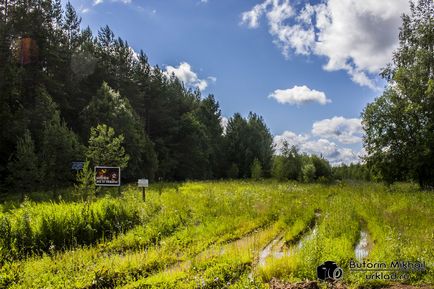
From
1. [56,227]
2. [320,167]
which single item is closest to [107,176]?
[56,227]

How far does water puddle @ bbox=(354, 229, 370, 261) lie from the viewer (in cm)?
867

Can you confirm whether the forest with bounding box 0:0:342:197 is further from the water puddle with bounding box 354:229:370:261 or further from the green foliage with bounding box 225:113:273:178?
the water puddle with bounding box 354:229:370:261

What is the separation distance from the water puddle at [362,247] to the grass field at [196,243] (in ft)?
0.25

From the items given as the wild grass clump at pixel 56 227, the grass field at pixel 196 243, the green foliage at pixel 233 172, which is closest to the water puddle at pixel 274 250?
the grass field at pixel 196 243

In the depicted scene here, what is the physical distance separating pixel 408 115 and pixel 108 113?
30.1 meters

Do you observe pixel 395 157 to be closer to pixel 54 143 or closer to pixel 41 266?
pixel 54 143

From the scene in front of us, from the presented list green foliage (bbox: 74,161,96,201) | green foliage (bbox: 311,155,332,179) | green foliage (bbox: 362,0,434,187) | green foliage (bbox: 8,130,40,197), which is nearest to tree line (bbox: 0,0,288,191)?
green foliage (bbox: 8,130,40,197)

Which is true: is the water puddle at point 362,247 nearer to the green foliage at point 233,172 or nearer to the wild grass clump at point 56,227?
the wild grass clump at point 56,227

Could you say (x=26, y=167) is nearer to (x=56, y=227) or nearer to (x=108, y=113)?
(x=108, y=113)

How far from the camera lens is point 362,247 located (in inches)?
384

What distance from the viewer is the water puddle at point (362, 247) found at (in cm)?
867

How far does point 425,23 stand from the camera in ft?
99.8

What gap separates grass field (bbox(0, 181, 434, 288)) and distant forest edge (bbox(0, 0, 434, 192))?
31.5 feet

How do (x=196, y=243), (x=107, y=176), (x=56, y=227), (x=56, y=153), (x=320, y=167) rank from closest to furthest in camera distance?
1. (x=196, y=243)
2. (x=56, y=227)
3. (x=107, y=176)
4. (x=56, y=153)
5. (x=320, y=167)
